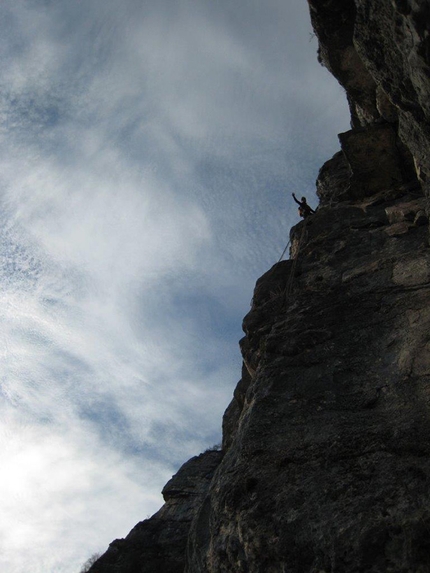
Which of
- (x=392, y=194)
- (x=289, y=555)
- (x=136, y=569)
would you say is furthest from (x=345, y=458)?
(x=392, y=194)

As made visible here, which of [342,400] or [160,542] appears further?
[160,542]

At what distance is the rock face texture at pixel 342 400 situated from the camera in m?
5.72

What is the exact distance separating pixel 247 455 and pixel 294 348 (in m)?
2.44

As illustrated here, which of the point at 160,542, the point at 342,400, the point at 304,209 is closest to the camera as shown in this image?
the point at 342,400

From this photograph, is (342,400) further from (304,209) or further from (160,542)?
(304,209)

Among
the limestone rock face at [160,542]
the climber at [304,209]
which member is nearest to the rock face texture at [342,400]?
the limestone rock face at [160,542]

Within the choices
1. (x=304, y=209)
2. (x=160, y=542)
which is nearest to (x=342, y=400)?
(x=160, y=542)

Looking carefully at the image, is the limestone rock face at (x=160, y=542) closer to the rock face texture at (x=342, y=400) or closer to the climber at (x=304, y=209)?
the rock face texture at (x=342, y=400)

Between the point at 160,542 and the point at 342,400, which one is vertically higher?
the point at 342,400

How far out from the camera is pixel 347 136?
557 inches

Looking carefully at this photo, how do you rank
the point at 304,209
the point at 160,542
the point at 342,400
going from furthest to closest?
the point at 304,209, the point at 160,542, the point at 342,400

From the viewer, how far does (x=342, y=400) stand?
7.62 m

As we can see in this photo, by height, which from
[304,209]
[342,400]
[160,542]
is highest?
[304,209]

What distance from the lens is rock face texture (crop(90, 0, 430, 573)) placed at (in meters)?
5.72
